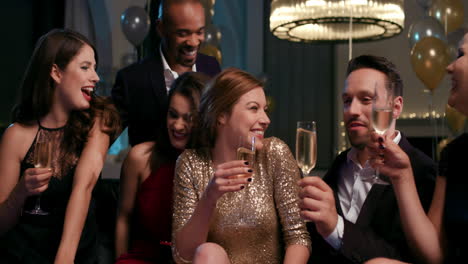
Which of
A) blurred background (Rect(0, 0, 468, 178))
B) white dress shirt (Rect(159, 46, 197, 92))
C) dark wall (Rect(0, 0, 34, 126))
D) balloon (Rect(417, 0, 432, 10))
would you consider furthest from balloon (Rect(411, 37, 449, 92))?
dark wall (Rect(0, 0, 34, 126))

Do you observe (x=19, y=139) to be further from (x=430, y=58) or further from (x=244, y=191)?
(x=430, y=58)

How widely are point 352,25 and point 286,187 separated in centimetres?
345

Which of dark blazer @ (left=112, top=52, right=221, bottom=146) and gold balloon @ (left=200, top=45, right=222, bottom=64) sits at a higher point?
gold balloon @ (left=200, top=45, right=222, bottom=64)

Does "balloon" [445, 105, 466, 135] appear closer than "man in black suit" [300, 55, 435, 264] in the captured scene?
No

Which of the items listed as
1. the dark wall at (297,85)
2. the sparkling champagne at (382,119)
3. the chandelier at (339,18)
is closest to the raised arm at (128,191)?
the sparkling champagne at (382,119)

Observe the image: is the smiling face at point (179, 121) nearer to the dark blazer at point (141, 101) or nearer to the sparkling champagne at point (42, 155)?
the dark blazer at point (141, 101)

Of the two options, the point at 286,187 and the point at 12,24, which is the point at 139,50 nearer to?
the point at 12,24

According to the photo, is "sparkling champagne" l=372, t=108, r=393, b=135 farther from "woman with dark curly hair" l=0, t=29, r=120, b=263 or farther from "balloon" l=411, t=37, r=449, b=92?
"balloon" l=411, t=37, r=449, b=92

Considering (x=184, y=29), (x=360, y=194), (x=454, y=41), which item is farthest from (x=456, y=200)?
(x=454, y=41)

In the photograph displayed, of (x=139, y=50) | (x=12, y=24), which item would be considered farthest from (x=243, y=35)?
(x=12, y=24)

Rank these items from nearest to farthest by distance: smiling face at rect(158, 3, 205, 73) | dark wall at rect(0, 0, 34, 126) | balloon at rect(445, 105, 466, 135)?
1. smiling face at rect(158, 3, 205, 73)
2. balloon at rect(445, 105, 466, 135)
3. dark wall at rect(0, 0, 34, 126)

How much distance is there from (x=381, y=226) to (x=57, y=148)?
4.57ft

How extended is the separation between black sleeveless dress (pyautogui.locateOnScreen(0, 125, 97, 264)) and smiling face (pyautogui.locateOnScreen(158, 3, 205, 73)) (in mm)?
708

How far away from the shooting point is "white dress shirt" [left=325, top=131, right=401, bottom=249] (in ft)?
6.74
